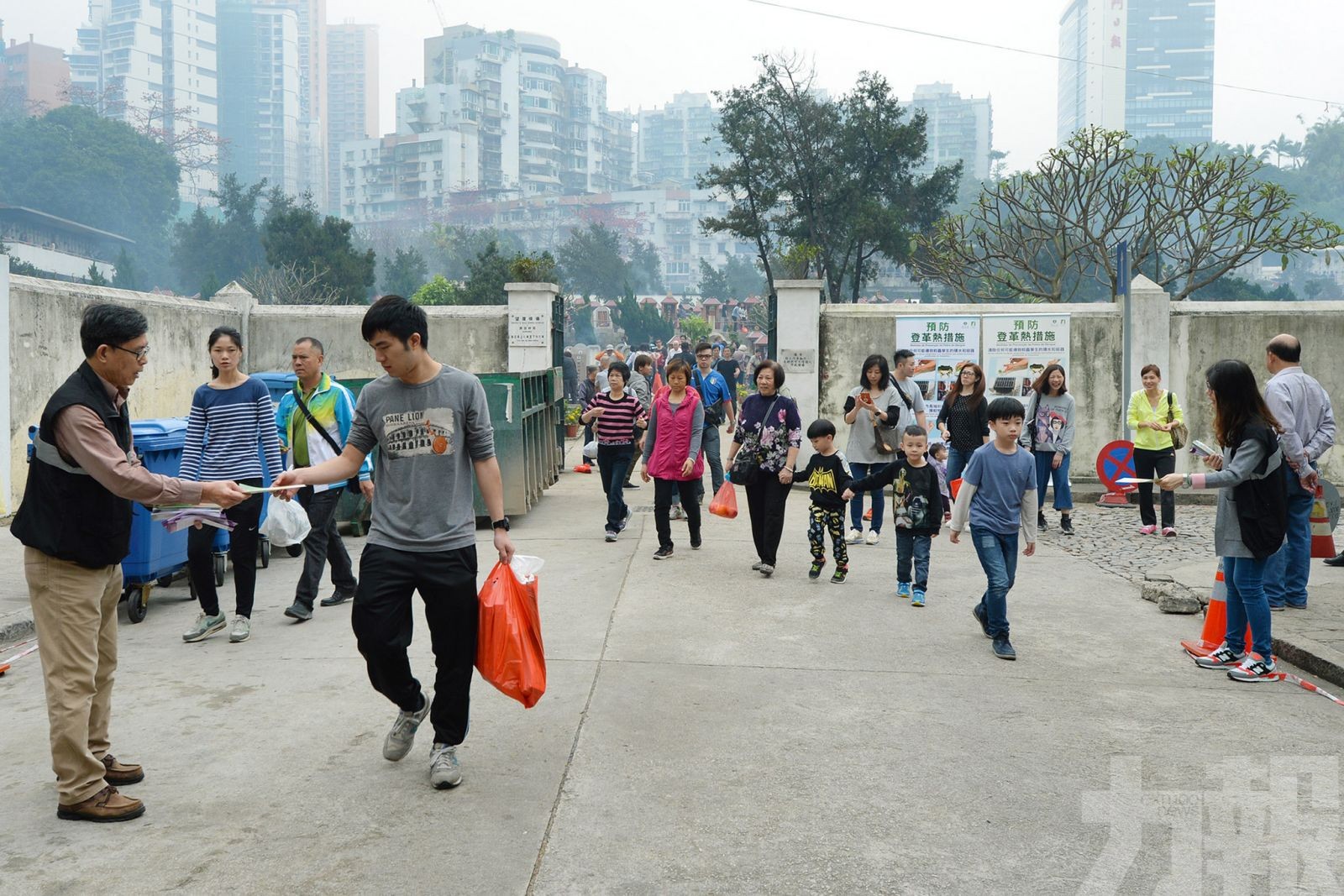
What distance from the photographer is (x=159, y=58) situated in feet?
586

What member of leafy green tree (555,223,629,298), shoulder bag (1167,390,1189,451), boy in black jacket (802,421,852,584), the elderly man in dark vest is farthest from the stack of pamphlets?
leafy green tree (555,223,629,298)

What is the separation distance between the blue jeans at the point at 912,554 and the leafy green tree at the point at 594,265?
77516 mm

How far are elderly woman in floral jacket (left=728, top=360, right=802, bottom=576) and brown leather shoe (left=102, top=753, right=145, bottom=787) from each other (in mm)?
4998

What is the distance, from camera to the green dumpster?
11086mm

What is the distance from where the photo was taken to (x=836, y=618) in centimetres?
732

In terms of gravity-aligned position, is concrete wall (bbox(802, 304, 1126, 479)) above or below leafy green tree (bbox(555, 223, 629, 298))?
below

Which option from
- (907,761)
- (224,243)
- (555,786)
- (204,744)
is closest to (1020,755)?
(907,761)

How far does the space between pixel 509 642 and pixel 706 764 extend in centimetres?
93

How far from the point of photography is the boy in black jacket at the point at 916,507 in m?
7.84

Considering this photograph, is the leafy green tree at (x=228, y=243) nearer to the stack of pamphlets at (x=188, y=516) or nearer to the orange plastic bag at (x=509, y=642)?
the stack of pamphlets at (x=188, y=516)

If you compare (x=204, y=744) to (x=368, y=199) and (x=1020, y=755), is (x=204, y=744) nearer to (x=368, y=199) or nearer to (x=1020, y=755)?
(x=1020, y=755)

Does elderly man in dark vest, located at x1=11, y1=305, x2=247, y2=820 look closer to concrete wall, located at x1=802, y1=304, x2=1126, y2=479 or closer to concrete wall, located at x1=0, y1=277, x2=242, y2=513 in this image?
concrete wall, located at x1=0, y1=277, x2=242, y2=513

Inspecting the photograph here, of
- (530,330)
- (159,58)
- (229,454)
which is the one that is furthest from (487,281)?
(159,58)

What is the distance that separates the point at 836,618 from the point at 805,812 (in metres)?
3.26
